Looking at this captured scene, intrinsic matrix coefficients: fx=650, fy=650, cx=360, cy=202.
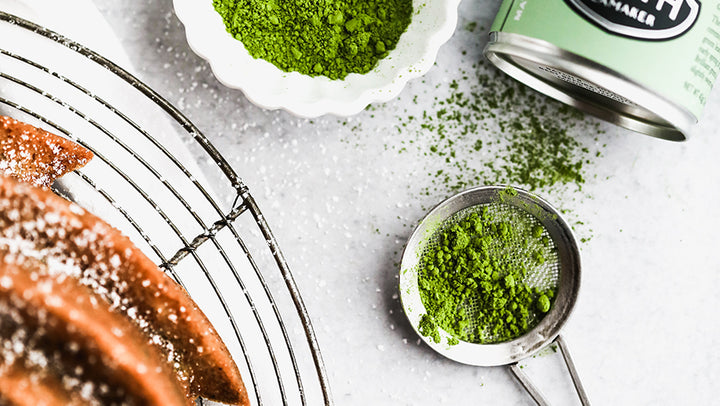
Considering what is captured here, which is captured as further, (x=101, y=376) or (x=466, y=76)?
(x=466, y=76)

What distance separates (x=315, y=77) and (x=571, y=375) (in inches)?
23.9

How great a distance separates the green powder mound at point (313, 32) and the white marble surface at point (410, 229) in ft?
0.28

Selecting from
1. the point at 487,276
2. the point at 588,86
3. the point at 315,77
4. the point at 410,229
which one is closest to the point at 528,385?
the point at 487,276

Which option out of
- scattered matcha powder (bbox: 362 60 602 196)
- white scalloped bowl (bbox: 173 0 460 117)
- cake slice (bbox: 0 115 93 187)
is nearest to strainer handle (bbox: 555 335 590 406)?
scattered matcha powder (bbox: 362 60 602 196)

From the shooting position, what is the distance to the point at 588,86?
957 millimetres

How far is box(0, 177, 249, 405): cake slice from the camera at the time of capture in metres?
0.67

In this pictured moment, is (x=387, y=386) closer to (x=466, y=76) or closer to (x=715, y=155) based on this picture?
(x=466, y=76)

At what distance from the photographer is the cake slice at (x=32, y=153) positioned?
2.52 ft

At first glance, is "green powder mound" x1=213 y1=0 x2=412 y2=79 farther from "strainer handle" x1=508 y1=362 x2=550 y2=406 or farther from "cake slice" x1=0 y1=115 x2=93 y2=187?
"strainer handle" x1=508 y1=362 x2=550 y2=406

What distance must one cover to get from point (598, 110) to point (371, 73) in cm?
36

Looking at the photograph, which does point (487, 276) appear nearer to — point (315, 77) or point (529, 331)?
point (529, 331)

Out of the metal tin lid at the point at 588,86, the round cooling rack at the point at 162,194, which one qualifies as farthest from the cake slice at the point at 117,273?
the metal tin lid at the point at 588,86

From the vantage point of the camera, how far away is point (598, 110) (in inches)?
39.8

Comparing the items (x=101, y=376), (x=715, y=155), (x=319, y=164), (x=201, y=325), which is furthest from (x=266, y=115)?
(x=715, y=155)
